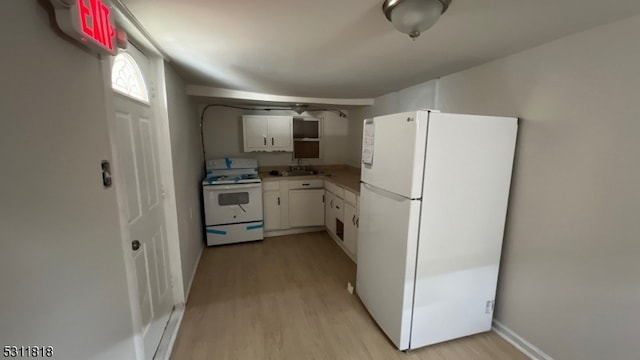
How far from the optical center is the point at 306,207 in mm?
3836

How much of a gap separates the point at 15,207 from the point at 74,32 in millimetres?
556

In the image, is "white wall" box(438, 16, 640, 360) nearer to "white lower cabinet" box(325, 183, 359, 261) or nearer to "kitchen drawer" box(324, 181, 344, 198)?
"white lower cabinet" box(325, 183, 359, 261)

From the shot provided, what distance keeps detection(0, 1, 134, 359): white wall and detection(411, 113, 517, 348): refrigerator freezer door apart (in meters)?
1.65

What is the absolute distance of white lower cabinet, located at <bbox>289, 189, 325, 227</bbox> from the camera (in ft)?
12.4

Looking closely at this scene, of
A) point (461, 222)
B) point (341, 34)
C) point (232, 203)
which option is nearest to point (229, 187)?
point (232, 203)

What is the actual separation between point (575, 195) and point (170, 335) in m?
2.82

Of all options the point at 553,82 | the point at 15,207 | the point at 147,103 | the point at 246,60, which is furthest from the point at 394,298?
the point at 147,103

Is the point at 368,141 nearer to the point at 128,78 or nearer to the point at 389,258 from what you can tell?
the point at 389,258

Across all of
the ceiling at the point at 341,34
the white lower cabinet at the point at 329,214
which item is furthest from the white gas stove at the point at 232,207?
the ceiling at the point at 341,34

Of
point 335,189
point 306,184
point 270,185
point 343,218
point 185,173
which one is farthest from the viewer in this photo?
point 306,184

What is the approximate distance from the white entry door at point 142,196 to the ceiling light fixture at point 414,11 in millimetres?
1363

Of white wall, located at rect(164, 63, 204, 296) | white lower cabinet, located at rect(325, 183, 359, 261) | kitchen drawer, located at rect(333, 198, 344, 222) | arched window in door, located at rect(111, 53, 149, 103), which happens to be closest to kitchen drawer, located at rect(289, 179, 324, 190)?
white lower cabinet, located at rect(325, 183, 359, 261)

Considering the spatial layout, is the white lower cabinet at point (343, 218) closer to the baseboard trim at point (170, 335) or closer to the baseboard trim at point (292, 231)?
the baseboard trim at point (292, 231)

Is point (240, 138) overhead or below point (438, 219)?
overhead
